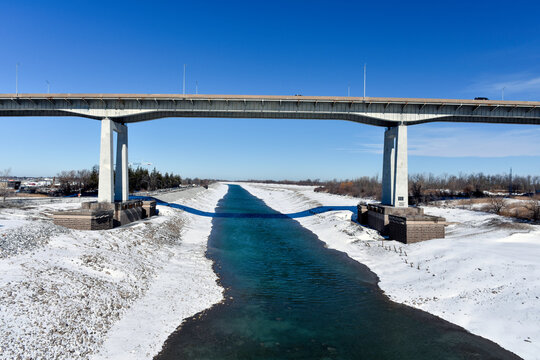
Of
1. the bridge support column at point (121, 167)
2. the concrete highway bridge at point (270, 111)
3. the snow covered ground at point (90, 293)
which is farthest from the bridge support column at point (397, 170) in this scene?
the bridge support column at point (121, 167)

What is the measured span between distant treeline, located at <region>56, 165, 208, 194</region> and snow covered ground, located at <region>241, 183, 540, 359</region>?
2569 inches

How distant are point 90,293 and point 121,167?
21822 millimetres

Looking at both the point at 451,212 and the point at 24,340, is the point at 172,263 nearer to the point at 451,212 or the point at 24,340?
the point at 24,340

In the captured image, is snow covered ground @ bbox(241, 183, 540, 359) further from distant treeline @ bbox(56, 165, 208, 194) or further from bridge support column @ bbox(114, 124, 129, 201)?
distant treeline @ bbox(56, 165, 208, 194)

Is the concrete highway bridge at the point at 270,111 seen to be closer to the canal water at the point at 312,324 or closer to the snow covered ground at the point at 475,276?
the snow covered ground at the point at 475,276

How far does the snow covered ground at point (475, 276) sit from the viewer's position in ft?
36.1

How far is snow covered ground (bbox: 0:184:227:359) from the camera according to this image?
29.0ft

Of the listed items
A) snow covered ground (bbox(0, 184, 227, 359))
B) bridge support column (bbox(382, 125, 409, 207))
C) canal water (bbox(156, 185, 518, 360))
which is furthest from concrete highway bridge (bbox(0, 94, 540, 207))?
canal water (bbox(156, 185, 518, 360))

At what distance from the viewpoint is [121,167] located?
31469 mm

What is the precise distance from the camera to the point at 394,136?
31016 millimetres

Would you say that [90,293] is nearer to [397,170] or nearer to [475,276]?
[475,276]

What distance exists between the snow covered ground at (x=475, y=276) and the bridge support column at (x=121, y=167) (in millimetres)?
20122

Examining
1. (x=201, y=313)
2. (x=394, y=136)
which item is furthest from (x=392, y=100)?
(x=201, y=313)

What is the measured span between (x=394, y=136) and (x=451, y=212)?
1390 centimetres
